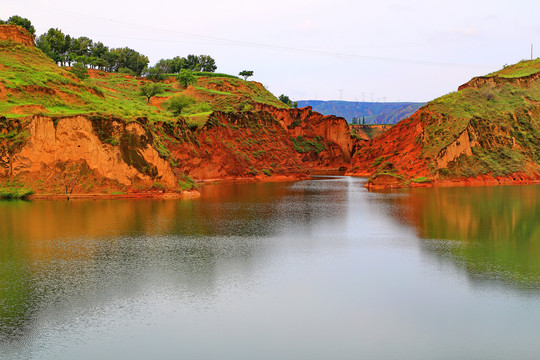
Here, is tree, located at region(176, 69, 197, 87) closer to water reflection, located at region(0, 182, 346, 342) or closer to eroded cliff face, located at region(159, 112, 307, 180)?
eroded cliff face, located at region(159, 112, 307, 180)

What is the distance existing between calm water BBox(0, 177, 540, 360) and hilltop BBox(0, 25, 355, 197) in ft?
47.9

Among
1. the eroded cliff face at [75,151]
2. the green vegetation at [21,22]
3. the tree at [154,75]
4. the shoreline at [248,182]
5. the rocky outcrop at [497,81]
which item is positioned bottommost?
the shoreline at [248,182]

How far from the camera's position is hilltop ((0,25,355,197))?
2169 inches

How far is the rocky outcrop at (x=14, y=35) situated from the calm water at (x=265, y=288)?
175 ft

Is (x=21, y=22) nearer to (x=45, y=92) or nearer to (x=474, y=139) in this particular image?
(x=45, y=92)

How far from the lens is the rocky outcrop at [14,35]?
82.4 meters

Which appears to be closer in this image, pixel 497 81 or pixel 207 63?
pixel 497 81

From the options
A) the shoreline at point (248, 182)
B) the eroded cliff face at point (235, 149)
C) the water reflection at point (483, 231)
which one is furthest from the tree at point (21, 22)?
the water reflection at point (483, 231)

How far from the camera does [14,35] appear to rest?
273 feet

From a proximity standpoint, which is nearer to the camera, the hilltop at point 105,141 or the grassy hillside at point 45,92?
the hilltop at point 105,141

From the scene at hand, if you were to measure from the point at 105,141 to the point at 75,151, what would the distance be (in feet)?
11.1

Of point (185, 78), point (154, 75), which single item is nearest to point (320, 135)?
point (185, 78)

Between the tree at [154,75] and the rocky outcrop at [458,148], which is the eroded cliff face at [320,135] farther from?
the rocky outcrop at [458,148]

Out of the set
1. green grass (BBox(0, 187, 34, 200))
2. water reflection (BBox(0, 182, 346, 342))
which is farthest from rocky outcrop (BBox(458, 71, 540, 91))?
green grass (BBox(0, 187, 34, 200))
